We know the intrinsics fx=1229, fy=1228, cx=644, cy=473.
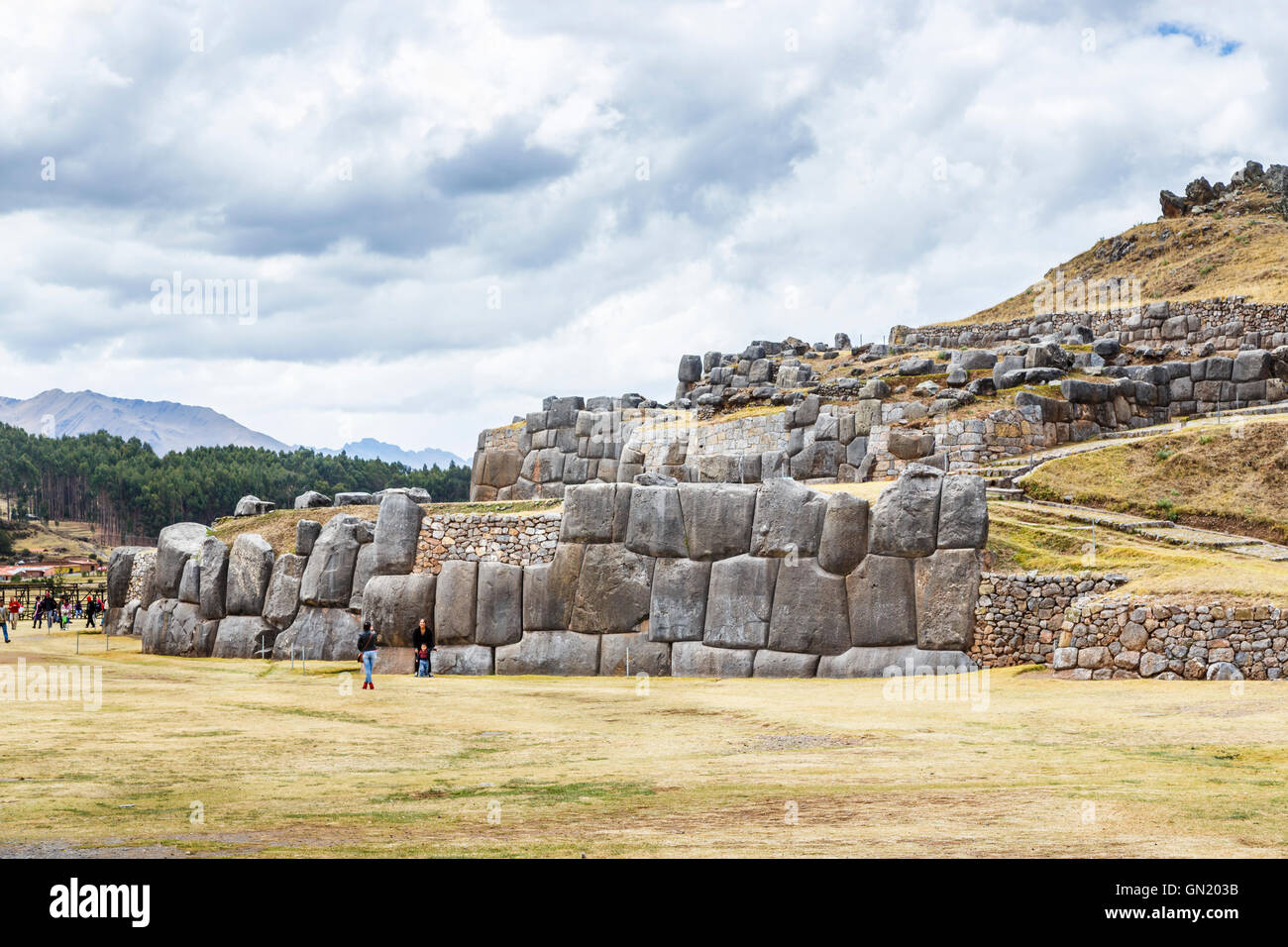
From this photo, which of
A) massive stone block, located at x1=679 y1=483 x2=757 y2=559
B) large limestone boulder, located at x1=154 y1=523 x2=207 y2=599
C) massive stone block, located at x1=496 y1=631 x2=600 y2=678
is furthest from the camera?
large limestone boulder, located at x1=154 y1=523 x2=207 y2=599

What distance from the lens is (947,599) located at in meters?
23.8

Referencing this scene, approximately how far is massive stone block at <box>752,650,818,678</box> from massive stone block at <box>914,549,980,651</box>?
2.24 metres

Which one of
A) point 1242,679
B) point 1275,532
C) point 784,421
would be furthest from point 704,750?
point 784,421

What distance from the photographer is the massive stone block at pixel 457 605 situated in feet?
90.9

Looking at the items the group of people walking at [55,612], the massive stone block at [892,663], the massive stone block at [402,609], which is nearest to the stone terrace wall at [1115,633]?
the massive stone block at [892,663]

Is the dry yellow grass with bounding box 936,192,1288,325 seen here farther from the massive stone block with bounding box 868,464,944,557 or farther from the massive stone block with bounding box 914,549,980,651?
the massive stone block with bounding box 914,549,980,651

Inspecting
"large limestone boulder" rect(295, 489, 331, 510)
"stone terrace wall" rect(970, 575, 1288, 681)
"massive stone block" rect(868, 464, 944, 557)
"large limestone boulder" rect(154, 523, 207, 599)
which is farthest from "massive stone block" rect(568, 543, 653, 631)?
"large limestone boulder" rect(295, 489, 331, 510)

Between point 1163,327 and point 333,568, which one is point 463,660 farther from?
point 1163,327

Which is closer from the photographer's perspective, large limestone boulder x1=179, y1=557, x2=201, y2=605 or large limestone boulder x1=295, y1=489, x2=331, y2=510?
large limestone boulder x1=179, y1=557, x2=201, y2=605

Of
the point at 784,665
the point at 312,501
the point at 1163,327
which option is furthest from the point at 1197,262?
the point at 784,665

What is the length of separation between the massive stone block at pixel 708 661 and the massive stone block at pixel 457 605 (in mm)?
4840

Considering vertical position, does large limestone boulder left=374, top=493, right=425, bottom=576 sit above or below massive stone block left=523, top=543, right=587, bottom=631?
above

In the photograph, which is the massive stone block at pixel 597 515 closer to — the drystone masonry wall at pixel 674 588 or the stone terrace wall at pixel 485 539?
the drystone masonry wall at pixel 674 588

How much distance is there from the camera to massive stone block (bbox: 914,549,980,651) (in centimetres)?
2355
